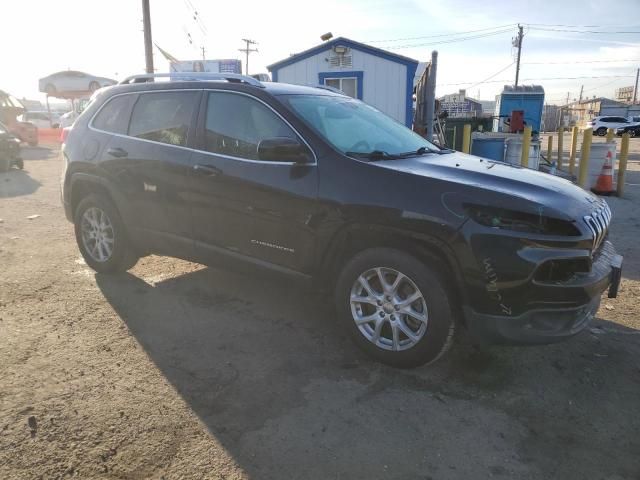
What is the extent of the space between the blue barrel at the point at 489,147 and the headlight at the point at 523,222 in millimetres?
7564

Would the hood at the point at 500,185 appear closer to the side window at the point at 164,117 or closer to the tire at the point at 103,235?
the side window at the point at 164,117

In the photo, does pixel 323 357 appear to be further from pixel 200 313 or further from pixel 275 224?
pixel 200 313

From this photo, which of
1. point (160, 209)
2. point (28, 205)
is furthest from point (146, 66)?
point (160, 209)

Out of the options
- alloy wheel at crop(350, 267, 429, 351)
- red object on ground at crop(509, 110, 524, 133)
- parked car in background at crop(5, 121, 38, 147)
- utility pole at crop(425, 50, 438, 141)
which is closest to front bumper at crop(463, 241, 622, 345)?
alloy wheel at crop(350, 267, 429, 351)

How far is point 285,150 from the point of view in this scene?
323cm

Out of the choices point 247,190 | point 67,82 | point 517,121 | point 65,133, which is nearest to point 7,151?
point 65,133

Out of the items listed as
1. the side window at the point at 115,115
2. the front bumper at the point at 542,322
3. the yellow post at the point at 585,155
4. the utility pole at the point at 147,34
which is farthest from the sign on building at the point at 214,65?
the front bumper at the point at 542,322

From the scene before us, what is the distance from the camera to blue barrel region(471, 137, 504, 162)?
9803 mm

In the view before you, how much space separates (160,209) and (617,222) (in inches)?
261

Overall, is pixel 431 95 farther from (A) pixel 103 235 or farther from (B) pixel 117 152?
(A) pixel 103 235

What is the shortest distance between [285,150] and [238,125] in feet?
2.28

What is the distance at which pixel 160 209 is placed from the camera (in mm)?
4121

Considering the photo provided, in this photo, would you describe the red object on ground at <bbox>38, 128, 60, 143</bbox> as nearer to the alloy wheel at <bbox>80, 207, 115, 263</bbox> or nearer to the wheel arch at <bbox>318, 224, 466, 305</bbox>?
the alloy wheel at <bbox>80, 207, 115, 263</bbox>

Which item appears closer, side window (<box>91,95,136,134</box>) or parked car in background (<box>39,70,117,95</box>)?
side window (<box>91,95,136,134</box>)
